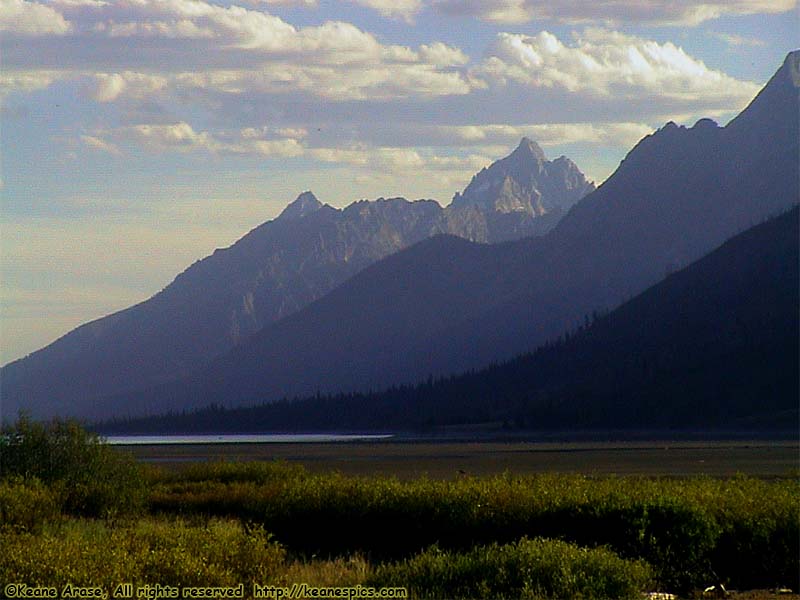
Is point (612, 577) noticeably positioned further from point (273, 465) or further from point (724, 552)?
point (273, 465)

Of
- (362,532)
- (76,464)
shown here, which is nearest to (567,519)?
(362,532)

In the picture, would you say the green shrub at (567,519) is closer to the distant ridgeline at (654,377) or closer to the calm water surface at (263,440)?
the calm water surface at (263,440)

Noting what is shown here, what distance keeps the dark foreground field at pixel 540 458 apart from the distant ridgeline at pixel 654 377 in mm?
30615

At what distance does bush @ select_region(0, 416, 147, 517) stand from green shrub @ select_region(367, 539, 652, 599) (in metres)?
18.2

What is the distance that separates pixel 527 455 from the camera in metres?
83.1

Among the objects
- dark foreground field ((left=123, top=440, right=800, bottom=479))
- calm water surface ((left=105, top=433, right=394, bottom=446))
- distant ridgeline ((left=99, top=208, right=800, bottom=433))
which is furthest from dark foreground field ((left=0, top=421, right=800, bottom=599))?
distant ridgeline ((left=99, top=208, right=800, bottom=433))

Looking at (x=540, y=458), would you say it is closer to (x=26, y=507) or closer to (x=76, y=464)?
(x=76, y=464)

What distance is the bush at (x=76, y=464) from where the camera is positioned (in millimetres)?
39844

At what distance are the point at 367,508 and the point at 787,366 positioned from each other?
110319 millimetres

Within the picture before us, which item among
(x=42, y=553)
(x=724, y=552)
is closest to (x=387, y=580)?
(x=42, y=553)

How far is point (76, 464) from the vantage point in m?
41.4

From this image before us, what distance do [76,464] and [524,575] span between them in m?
23.0

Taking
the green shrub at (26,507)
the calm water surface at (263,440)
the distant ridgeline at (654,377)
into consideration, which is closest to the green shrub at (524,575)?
the green shrub at (26,507)

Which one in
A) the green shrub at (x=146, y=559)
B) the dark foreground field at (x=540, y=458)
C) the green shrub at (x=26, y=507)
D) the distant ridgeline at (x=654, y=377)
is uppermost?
the distant ridgeline at (x=654, y=377)
